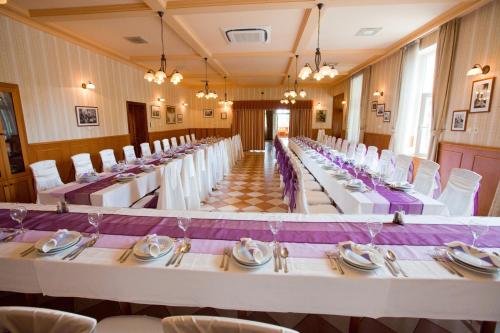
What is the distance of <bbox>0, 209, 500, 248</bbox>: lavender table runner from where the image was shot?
1544mm

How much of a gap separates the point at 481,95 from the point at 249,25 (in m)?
4.25

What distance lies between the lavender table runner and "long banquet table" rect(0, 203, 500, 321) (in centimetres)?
1

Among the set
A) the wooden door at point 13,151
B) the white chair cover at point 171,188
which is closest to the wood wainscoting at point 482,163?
the white chair cover at point 171,188

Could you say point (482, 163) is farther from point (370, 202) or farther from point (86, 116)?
point (86, 116)

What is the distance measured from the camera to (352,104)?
32.1ft

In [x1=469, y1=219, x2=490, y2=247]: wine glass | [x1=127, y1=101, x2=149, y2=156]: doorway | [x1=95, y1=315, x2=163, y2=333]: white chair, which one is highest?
[x1=127, y1=101, x2=149, y2=156]: doorway

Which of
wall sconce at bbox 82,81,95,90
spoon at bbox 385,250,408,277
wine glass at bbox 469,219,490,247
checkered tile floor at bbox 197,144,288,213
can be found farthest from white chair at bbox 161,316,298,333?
wall sconce at bbox 82,81,95,90

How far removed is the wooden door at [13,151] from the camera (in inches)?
159

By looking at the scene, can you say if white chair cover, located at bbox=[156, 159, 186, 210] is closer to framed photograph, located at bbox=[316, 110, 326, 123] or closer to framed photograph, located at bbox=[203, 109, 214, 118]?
framed photograph, located at bbox=[203, 109, 214, 118]

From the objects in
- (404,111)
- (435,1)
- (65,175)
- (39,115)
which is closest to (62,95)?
(39,115)

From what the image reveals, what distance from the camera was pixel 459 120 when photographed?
4.41 m

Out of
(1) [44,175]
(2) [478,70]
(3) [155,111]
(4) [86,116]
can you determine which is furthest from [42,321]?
(3) [155,111]

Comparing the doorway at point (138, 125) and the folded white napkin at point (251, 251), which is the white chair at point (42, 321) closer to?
the folded white napkin at point (251, 251)

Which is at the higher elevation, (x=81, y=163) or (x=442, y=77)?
(x=442, y=77)
